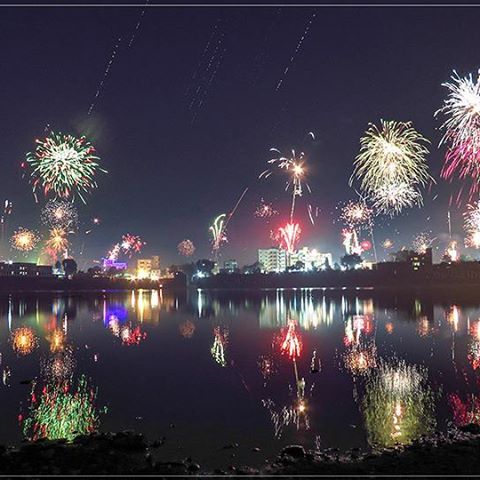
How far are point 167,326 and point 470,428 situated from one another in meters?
37.2

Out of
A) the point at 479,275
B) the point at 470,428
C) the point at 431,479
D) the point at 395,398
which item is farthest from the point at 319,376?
the point at 479,275

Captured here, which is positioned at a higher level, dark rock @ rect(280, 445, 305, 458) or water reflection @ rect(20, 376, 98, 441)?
dark rock @ rect(280, 445, 305, 458)

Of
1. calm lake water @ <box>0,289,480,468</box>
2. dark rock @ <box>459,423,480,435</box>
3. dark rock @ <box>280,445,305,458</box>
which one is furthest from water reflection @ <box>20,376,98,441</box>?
dark rock @ <box>459,423,480,435</box>

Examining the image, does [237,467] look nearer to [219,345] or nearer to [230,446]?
[230,446]

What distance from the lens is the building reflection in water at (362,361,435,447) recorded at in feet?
51.4

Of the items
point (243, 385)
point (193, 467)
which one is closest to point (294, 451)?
point (193, 467)

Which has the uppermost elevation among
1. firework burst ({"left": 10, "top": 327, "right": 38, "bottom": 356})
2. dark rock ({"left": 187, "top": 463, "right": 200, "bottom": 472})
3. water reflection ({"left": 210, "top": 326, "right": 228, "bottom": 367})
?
firework burst ({"left": 10, "top": 327, "right": 38, "bottom": 356})

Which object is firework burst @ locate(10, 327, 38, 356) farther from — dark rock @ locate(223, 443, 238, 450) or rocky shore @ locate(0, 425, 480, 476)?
dark rock @ locate(223, 443, 238, 450)

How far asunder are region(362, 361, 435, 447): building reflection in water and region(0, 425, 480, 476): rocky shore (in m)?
1.03

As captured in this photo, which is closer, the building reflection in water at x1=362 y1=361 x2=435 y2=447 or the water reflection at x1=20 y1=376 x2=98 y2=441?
the building reflection in water at x1=362 y1=361 x2=435 y2=447

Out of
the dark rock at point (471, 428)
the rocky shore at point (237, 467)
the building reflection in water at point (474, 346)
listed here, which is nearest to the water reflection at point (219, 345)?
the building reflection in water at point (474, 346)

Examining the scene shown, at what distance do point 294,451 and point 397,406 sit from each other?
6.68 metres

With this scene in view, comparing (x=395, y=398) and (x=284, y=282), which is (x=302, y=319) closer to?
(x=395, y=398)

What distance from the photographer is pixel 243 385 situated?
942 inches
